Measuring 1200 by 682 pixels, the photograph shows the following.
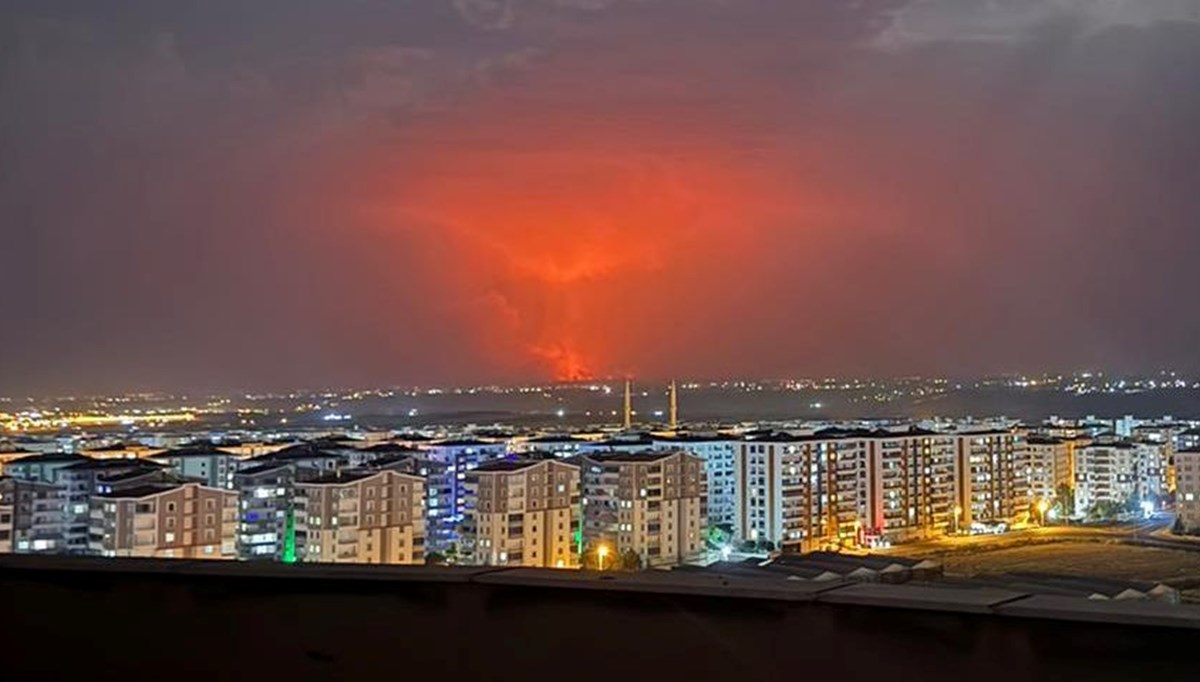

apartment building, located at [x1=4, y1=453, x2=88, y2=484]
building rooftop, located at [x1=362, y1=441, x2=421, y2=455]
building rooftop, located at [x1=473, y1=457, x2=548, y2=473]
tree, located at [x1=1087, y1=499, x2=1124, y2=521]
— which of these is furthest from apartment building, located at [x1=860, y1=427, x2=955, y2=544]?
apartment building, located at [x1=4, y1=453, x2=88, y2=484]

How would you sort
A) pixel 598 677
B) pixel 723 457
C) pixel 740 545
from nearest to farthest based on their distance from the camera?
pixel 598 677, pixel 740 545, pixel 723 457

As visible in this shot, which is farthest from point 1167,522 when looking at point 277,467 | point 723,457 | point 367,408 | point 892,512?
point 367,408

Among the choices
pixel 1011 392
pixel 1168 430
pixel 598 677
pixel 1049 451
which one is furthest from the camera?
pixel 1011 392

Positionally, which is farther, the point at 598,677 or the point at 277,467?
the point at 277,467

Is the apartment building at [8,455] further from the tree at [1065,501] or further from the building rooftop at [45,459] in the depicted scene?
the tree at [1065,501]

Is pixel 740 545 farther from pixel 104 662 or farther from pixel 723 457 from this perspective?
pixel 104 662

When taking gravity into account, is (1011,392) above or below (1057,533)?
above

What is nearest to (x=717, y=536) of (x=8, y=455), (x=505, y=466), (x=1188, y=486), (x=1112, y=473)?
(x=505, y=466)

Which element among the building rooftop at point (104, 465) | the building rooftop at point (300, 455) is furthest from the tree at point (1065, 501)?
the building rooftop at point (104, 465)
